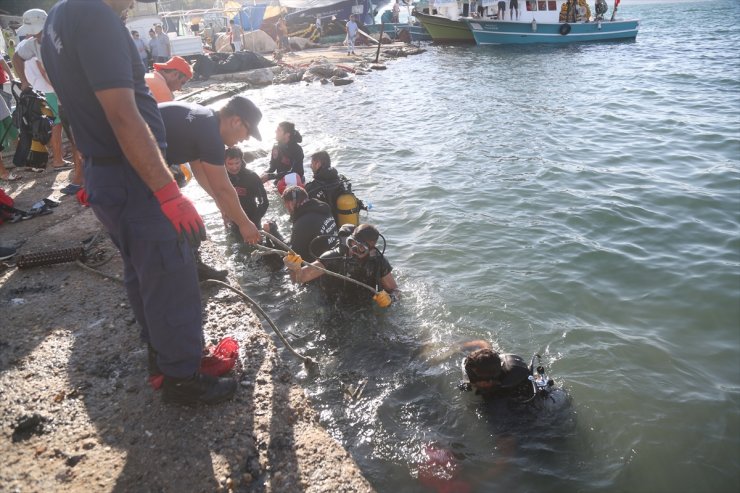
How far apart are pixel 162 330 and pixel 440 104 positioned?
50.5 ft

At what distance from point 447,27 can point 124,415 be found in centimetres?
3647

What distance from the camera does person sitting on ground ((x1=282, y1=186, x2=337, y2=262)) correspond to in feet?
17.9

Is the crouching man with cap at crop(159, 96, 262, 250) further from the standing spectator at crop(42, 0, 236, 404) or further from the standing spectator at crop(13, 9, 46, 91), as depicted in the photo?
the standing spectator at crop(13, 9, 46, 91)

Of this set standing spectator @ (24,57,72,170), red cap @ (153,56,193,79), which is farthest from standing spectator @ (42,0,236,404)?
standing spectator @ (24,57,72,170)

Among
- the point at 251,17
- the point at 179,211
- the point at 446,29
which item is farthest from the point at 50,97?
the point at 251,17

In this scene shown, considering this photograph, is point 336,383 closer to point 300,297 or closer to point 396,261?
point 300,297

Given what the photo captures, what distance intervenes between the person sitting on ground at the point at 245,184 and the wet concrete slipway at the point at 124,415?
6.49 feet

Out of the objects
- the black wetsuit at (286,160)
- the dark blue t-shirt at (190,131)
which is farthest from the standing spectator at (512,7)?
the dark blue t-shirt at (190,131)

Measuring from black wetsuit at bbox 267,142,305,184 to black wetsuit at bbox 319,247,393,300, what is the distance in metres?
3.24

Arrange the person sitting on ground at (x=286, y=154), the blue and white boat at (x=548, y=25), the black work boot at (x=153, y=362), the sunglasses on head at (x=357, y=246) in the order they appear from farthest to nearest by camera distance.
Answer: the blue and white boat at (x=548, y=25) < the person sitting on ground at (x=286, y=154) < the sunglasses on head at (x=357, y=246) < the black work boot at (x=153, y=362)

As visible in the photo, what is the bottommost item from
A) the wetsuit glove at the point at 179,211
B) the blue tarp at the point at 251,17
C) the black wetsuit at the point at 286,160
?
the black wetsuit at the point at 286,160

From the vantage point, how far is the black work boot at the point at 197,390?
3062 mm

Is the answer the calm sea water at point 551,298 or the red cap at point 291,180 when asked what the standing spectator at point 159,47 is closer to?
the calm sea water at point 551,298

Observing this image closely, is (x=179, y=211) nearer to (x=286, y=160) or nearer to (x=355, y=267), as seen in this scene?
(x=355, y=267)
